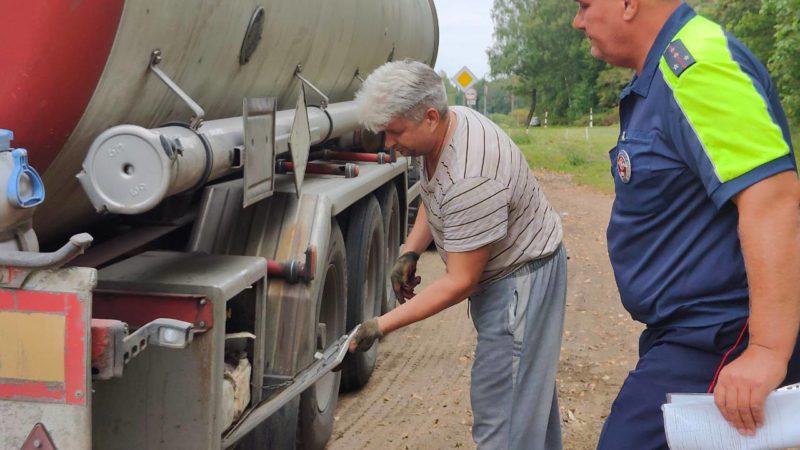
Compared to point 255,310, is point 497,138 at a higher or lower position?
higher

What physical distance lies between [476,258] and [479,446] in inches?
29.6

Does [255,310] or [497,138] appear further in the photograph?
[255,310]

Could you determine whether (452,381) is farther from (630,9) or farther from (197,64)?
(630,9)

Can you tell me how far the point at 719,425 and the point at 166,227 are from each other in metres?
2.55

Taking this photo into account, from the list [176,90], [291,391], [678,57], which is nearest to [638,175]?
[678,57]

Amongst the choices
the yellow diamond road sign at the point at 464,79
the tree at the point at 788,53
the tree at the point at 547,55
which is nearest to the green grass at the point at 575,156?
the yellow diamond road sign at the point at 464,79

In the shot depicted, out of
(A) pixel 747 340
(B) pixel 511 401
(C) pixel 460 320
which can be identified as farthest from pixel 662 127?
(C) pixel 460 320

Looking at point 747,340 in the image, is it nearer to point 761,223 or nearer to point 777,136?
point 761,223

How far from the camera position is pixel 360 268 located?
5727 millimetres

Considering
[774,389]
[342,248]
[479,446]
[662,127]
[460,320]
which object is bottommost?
[460,320]

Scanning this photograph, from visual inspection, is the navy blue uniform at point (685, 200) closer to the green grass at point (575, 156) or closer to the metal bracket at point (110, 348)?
the metal bracket at point (110, 348)

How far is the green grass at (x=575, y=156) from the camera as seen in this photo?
23.3 m

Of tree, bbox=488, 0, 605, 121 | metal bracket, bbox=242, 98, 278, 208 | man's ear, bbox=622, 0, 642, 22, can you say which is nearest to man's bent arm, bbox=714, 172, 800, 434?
man's ear, bbox=622, 0, 642, 22

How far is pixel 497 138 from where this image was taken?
11.9 ft
